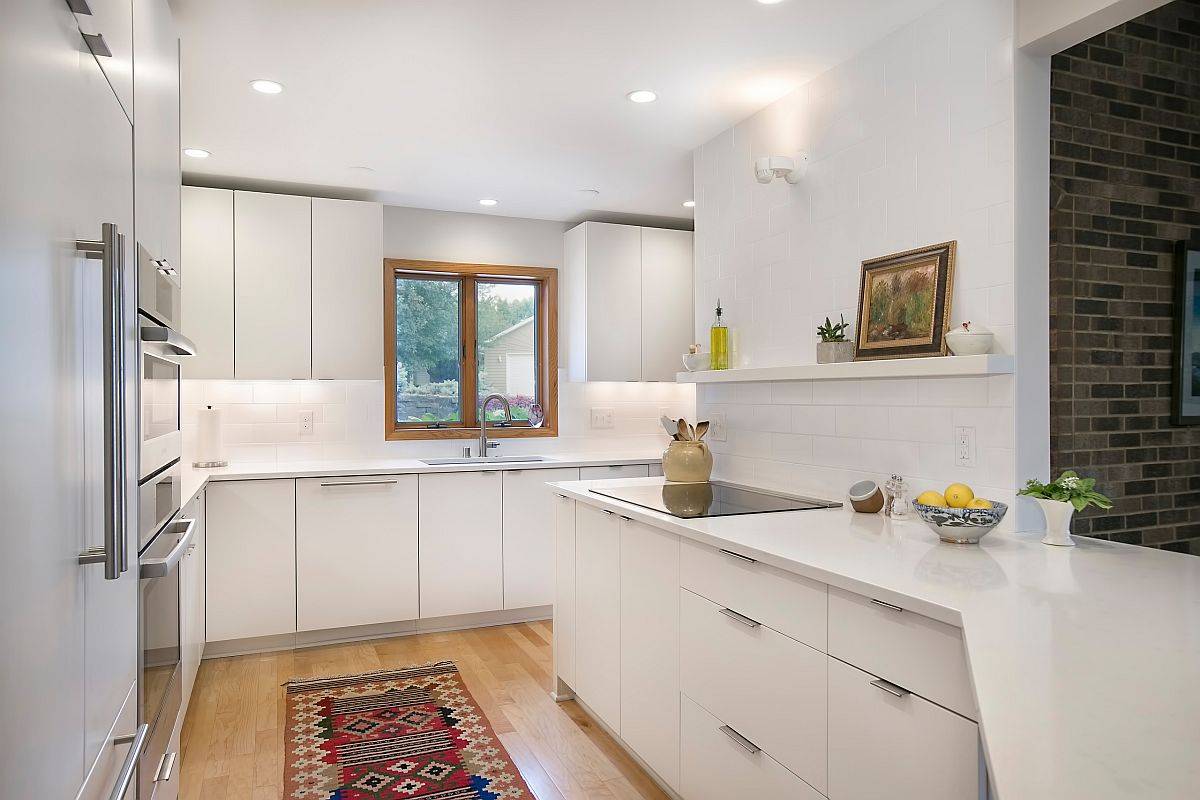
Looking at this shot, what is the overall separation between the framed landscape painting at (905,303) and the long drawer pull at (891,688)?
3.69 feet

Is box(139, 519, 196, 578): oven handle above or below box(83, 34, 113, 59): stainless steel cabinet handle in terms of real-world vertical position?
below

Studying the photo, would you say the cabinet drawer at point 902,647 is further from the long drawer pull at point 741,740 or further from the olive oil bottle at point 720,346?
the olive oil bottle at point 720,346

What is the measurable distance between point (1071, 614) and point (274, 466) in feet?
12.4

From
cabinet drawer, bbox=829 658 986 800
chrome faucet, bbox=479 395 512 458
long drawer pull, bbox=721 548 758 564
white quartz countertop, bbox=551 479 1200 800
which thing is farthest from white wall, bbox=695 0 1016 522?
chrome faucet, bbox=479 395 512 458

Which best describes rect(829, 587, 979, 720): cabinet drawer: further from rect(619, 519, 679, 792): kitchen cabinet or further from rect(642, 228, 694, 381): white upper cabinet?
rect(642, 228, 694, 381): white upper cabinet

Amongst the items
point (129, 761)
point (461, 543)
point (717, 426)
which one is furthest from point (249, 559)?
point (129, 761)

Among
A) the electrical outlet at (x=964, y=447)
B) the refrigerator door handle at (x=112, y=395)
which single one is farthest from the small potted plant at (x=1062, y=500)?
the refrigerator door handle at (x=112, y=395)

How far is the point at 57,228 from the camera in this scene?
102 centimetres

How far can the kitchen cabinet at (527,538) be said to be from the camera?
4.51 metres

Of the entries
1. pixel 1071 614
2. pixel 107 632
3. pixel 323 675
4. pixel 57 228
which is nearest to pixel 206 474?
pixel 323 675

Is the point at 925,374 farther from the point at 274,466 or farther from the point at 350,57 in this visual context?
the point at 274,466

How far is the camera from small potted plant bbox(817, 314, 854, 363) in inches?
108

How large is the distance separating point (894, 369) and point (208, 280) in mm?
3417

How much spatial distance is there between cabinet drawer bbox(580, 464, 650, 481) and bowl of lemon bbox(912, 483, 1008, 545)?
2680mm
